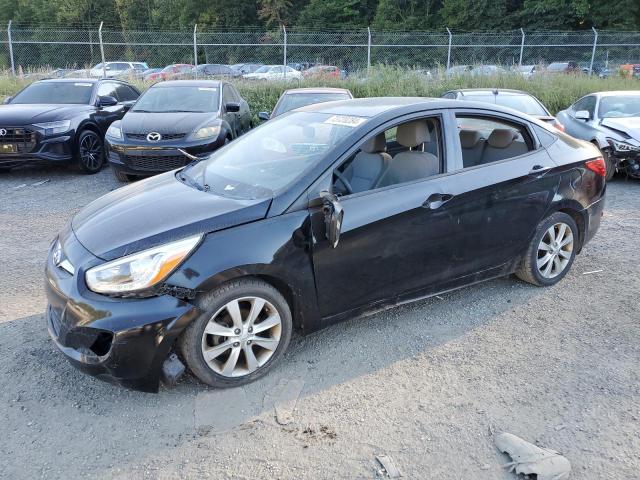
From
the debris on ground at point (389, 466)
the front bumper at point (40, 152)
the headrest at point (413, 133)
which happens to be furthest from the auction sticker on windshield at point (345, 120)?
the front bumper at point (40, 152)

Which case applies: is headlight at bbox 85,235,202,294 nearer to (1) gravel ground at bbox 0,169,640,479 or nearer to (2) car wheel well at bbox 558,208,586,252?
(1) gravel ground at bbox 0,169,640,479

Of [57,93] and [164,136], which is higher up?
[57,93]

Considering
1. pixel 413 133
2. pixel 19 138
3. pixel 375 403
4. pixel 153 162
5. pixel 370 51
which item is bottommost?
pixel 375 403

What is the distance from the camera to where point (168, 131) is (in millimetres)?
7871

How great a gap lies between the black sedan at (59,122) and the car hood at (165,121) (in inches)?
39.3

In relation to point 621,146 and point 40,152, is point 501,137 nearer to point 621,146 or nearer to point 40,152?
point 621,146

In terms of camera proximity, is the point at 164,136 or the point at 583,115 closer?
the point at 164,136

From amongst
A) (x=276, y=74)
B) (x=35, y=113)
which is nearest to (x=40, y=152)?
(x=35, y=113)

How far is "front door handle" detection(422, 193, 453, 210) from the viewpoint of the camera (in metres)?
3.61

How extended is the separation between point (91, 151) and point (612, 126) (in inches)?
337

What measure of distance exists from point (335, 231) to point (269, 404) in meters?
1.04

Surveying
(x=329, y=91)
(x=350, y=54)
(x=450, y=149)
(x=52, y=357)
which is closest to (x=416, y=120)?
(x=450, y=149)

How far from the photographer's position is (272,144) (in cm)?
397

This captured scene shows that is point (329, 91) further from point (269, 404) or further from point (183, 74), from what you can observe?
point (183, 74)
